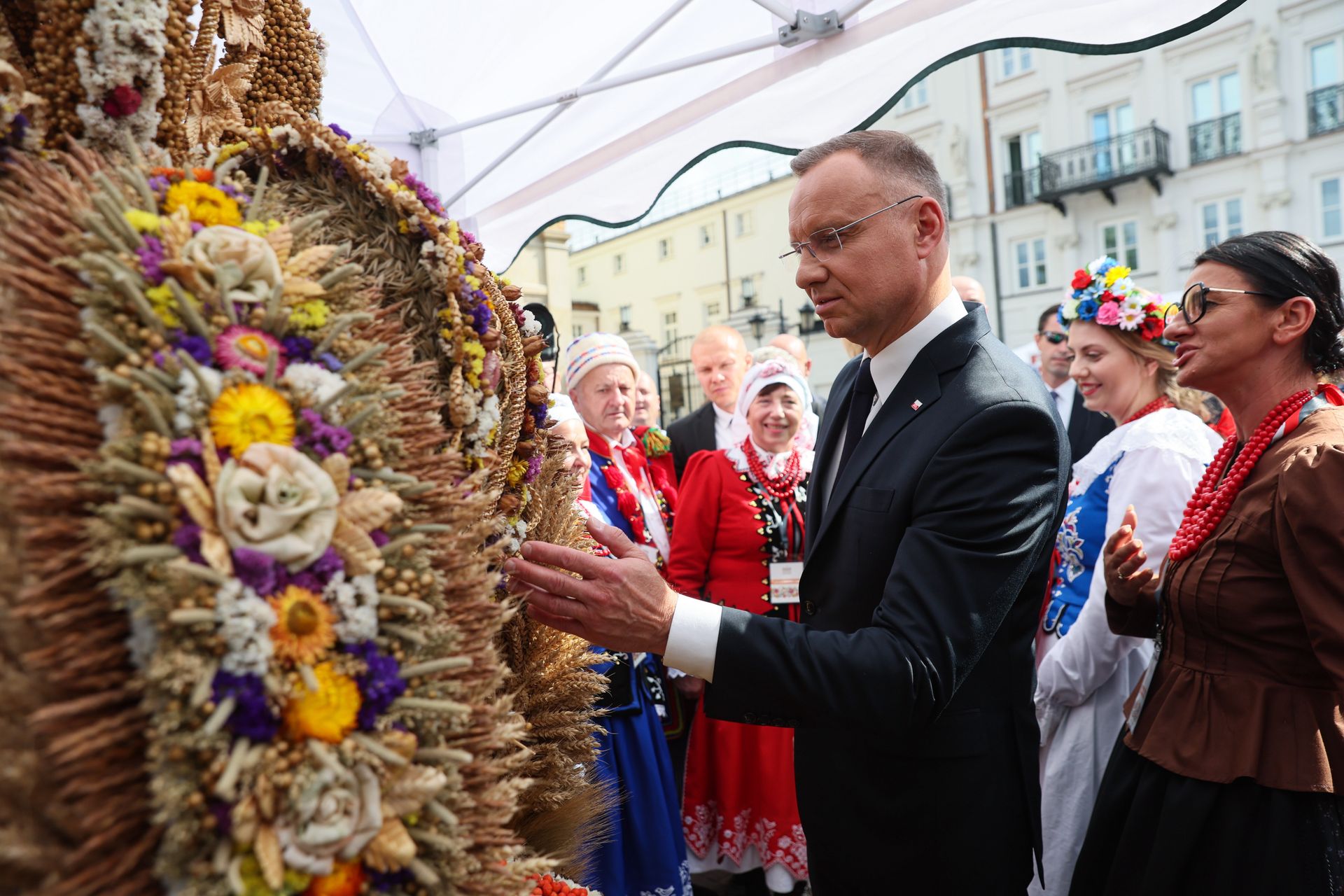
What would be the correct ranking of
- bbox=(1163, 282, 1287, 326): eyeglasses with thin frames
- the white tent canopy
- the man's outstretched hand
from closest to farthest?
the man's outstretched hand < bbox=(1163, 282, 1287, 326): eyeglasses with thin frames < the white tent canopy

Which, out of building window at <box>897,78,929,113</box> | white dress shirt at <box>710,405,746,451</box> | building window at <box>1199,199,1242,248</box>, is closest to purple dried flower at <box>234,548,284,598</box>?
white dress shirt at <box>710,405,746,451</box>

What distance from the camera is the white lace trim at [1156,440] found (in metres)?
3.21

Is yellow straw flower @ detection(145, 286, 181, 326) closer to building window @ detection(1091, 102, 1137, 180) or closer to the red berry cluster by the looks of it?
the red berry cluster

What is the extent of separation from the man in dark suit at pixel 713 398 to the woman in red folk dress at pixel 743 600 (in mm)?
1278

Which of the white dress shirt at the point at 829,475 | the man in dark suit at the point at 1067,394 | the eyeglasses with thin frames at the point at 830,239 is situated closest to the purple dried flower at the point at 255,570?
the white dress shirt at the point at 829,475

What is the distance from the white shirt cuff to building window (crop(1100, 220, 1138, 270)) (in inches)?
973

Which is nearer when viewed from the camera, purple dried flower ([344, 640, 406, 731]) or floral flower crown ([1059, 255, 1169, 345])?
purple dried flower ([344, 640, 406, 731])

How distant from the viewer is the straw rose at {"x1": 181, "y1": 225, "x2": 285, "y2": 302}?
879 millimetres

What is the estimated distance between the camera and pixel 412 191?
1193 mm

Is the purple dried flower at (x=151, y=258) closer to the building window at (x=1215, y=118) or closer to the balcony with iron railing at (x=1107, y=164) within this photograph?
the balcony with iron railing at (x=1107, y=164)

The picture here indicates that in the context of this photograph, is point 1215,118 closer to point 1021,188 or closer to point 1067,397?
point 1021,188

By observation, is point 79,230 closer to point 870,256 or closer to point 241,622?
point 241,622

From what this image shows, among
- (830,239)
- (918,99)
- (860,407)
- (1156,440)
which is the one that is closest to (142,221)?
(830,239)

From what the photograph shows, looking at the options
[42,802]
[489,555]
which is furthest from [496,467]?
[42,802]
